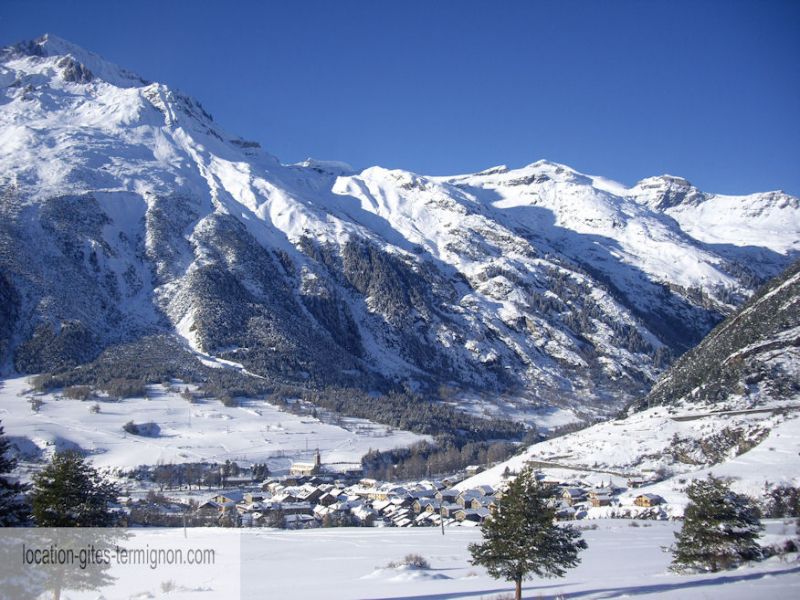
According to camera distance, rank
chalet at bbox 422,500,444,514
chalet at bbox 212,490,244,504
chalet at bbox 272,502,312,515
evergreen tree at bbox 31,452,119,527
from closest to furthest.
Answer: evergreen tree at bbox 31,452,119,527 < chalet at bbox 422,500,444,514 < chalet at bbox 272,502,312,515 < chalet at bbox 212,490,244,504

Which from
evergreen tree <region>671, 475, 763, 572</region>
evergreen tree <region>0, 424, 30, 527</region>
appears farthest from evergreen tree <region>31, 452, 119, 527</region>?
evergreen tree <region>671, 475, 763, 572</region>

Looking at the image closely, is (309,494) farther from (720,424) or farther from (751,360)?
(751,360)

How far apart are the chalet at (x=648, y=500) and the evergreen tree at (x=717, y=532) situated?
54.7 metres

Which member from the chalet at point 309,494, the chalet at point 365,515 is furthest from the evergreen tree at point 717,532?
the chalet at point 309,494

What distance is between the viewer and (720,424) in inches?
4200

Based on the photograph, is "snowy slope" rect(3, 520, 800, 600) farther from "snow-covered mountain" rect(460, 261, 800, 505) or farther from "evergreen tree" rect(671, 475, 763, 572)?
"snow-covered mountain" rect(460, 261, 800, 505)

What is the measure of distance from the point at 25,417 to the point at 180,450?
3716cm

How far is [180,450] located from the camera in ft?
468

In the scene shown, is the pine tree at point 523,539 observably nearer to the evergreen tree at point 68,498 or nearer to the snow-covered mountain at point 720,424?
the evergreen tree at point 68,498

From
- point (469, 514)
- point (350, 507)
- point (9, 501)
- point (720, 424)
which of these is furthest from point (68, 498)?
point (720, 424)

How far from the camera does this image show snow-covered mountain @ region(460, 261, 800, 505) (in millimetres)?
91375

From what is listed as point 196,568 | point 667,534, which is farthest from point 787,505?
point 196,568

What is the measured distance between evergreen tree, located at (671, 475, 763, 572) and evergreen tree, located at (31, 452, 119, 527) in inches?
1065

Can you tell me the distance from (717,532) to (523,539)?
1081 cm
